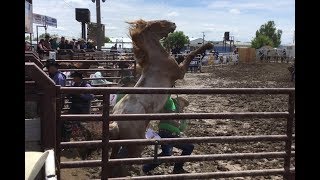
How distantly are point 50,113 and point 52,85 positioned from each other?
0.78ft

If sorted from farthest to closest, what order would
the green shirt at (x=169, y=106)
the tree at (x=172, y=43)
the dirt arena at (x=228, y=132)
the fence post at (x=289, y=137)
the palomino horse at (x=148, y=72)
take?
the tree at (x=172, y=43), the dirt arena at (x=228, y=132), the green shirt at (x=169, y=106), the palomino horse at (x=148, y=72), the fence post at (x=289, y=137)

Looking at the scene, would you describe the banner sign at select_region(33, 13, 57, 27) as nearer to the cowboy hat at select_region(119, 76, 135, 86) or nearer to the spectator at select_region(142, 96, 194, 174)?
the cowboy hat at select_region(119, 76, 135, 86)

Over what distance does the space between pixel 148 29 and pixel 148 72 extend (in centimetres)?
79

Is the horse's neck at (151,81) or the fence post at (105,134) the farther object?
the horse's neck at (151,81)

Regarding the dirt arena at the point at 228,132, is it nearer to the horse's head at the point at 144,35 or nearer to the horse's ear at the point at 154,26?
the horse's head at the point at 144,35

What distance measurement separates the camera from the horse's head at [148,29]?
6.72 metres

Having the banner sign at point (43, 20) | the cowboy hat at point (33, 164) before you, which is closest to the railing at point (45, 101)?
the cowboy hat at point (33, 164)

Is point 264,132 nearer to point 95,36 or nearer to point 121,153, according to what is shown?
point 121,153

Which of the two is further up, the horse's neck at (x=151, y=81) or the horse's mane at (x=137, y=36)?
the horse's mane at (x=137, y=36)

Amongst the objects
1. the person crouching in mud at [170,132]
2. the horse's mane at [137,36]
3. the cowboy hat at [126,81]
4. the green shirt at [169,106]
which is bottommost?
the person crouching in mud at [170,132]

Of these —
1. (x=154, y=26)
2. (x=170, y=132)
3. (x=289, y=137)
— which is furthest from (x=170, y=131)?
(x=154, y=26)

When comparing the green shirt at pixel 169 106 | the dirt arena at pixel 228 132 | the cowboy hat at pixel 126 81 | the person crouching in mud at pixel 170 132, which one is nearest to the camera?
the person crouching in mud at pixel 170 132

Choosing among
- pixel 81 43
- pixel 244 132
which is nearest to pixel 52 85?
pixel 244 132

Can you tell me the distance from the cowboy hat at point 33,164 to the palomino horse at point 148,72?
10.4ft
